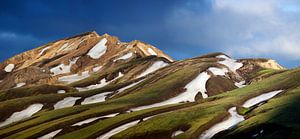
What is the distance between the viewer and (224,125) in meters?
86.2

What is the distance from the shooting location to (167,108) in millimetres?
112188

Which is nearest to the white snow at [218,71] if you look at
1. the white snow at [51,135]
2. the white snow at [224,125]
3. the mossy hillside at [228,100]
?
the mossy hillside at [228,100]

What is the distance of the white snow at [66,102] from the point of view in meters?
154

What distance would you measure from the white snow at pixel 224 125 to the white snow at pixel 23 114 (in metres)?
75.7

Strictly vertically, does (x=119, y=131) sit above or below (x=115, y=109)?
below

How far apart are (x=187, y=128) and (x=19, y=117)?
248 feet

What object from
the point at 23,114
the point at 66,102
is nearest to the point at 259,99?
the point at 66,102

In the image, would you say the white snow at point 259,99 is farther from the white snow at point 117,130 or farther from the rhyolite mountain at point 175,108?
the white snow at point 117,130

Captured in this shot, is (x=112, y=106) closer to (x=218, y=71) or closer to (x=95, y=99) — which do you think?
(x=95, y=99)

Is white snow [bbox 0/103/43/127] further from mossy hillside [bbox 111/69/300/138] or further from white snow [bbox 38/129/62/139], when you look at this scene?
mossy hillside [bbox 111/69/300/138]

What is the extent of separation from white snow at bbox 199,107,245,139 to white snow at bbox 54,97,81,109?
73.2 meters

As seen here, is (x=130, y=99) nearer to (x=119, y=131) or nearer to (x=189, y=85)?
(x=189, y=85)

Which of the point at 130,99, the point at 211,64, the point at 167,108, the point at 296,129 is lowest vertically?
the point at 296,129

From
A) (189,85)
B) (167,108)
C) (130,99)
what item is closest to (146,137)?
(167,108)
